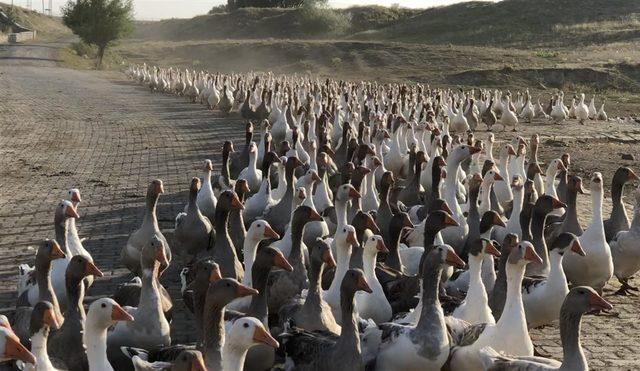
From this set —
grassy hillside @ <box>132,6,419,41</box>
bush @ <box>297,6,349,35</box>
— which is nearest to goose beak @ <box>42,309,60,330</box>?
grassy hillside @ <box>132,6,419,41</box>

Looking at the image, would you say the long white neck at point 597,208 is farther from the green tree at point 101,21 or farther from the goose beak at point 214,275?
the green tree at point 101,21

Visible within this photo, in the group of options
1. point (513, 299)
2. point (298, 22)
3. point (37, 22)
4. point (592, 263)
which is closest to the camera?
point (513, 299)

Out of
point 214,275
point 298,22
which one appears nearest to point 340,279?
point 214,275

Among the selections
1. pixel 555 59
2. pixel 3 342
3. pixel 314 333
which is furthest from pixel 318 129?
pixel 555 59

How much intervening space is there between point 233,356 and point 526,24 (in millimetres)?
65022

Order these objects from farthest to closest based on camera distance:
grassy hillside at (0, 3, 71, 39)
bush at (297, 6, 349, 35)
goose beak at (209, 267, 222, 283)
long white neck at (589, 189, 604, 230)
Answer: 1. grassy hillside at (0, 3, 71, 39)
2. bush at (297, 6, 349, 35)
3. long white neck at (589, 189, 604, 230)
4. goose beak at (209, 267, 222, 283)

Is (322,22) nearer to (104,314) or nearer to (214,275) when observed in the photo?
(214,275)

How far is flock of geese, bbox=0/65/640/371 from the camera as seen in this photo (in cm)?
693

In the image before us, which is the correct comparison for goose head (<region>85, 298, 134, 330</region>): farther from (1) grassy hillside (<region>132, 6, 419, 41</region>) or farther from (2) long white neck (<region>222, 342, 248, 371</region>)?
(1) grassy hillside (<region>132, 6, 419, 41</region>)

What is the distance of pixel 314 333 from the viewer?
7465 millimetres

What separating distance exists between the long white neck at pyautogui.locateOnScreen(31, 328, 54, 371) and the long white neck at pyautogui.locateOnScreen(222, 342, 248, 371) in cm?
139

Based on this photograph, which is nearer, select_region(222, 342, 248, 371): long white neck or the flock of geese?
select_region(222, 342, 248, 371): long white neck

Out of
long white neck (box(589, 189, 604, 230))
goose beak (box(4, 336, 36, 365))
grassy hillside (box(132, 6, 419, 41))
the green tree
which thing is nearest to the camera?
goose beak (box(4, 336, 36, 365))

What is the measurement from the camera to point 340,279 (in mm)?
8898
